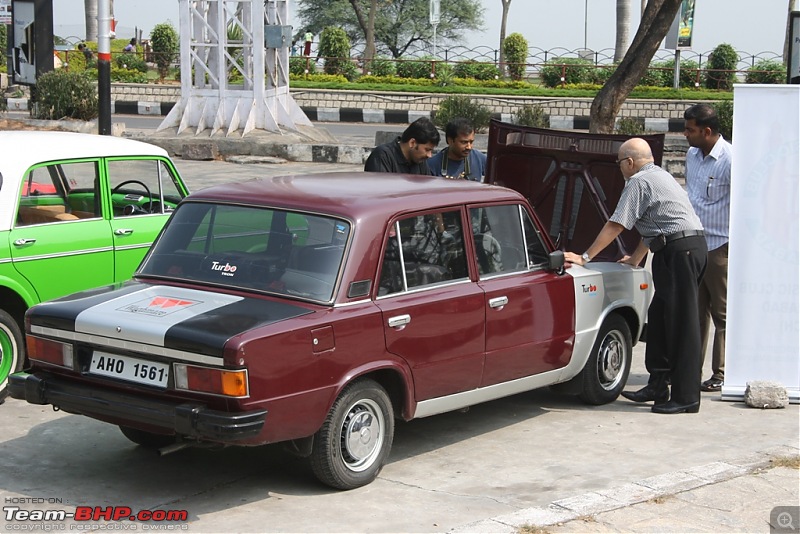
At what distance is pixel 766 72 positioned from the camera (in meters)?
37.3

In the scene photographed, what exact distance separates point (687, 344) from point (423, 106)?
27.2 m

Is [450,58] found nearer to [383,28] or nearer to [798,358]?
[383,28]

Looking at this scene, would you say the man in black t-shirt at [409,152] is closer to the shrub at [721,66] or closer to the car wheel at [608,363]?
the car wheel at [608,363]

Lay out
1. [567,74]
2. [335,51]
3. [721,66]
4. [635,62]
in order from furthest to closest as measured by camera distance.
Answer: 1. [335,51]
2. [721,66]
3. [567,74]
4. [635,62]

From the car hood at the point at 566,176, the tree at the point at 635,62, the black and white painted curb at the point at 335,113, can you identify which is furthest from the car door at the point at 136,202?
the black and white painted curb at the point at 335,113

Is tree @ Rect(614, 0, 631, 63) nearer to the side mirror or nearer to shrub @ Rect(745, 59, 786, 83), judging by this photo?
shrub @ Rect(745, 59, 786, 83)

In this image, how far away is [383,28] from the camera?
64500 millimetres

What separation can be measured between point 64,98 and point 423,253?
16.5 meters

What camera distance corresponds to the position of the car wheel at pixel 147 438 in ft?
21.0

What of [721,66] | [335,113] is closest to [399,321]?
[335,113]

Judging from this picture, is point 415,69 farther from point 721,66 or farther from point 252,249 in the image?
point 252,249

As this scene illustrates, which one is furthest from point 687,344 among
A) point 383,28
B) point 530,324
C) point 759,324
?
point 383,28

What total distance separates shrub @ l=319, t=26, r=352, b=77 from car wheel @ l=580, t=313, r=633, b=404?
32933 mm

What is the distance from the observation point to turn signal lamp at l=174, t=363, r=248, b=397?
5.16m
